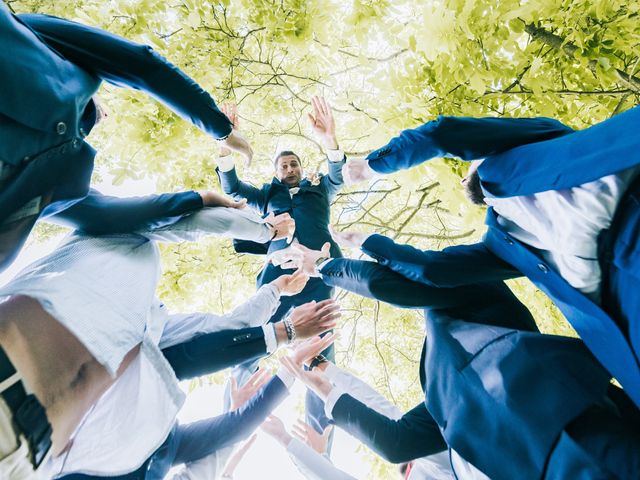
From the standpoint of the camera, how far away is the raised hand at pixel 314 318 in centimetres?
229

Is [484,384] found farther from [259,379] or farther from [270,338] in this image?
[259,379]

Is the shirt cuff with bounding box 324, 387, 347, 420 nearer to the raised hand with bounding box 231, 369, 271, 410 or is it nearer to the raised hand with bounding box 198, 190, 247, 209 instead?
the raised hand with bounding box 231, 369, 271, 410

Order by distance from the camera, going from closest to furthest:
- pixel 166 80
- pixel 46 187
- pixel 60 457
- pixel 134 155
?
1. pixel 46 187
2. pixel 60 457
3. pixel 166 80
4. pixel 134 155

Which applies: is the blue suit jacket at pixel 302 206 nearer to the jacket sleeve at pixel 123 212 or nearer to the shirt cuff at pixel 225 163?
the shirt cuff at pixel 225 163

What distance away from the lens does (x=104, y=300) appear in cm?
150

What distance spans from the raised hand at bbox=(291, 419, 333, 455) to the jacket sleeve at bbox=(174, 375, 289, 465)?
0.57 metres

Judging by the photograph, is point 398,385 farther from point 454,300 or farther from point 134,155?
point 134,155

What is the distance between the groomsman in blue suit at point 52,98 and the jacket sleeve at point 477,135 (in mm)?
1248

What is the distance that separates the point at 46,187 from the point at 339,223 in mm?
4747

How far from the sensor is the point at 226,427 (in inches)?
94.7

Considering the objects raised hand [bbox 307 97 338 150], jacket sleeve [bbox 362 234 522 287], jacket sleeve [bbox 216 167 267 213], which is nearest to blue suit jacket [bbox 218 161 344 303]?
jacket sleeve [bbox 216 167 267 213]

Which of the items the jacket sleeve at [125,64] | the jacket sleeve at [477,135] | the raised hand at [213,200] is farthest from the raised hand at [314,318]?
the jacket sleeve at [125,64]

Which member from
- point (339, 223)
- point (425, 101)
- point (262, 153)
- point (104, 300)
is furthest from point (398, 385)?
point (104, 300)

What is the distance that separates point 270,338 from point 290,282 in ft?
2.50
